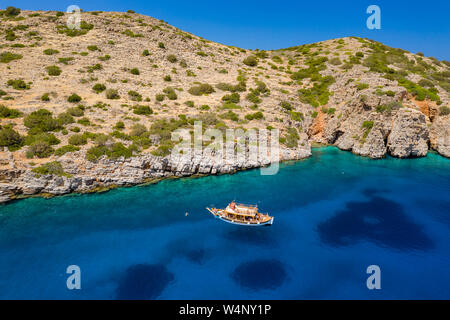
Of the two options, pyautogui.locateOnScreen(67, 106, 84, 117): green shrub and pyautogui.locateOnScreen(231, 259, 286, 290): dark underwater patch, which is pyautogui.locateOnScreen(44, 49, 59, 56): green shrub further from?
pyautogui.locateOnScreen(231, 259, 286, 290): dark underwater patch

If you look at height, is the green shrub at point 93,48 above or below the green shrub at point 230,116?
above

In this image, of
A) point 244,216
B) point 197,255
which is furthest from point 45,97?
point 244,216

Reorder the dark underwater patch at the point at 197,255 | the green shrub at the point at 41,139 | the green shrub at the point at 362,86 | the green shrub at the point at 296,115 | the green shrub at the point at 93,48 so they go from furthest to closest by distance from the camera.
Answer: the green shrub at the point at 93,48 → the green shrub at the point at 362,86 → the green shrub at the point at 296,115 → the green shrub at the point at 41,139 → the dark underwater patch at the point at 197,255

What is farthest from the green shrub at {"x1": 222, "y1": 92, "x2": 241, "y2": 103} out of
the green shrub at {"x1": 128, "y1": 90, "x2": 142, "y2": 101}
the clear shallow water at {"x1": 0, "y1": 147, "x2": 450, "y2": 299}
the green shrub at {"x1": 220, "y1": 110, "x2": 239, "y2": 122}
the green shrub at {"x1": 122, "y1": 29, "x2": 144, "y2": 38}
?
the green shrub at {"x1": 122, "y1": 29, "x2": 144, "y2": 38}

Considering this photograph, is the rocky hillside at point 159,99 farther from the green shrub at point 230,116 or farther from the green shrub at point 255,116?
the green shrub at point 255,116

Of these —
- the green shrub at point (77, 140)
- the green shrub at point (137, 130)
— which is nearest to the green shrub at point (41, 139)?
the green shrub at point (77, 140)

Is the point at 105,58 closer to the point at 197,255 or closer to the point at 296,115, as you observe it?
the point at 296,115

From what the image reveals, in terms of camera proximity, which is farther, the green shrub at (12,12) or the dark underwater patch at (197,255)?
the green shrub at (12,12)
